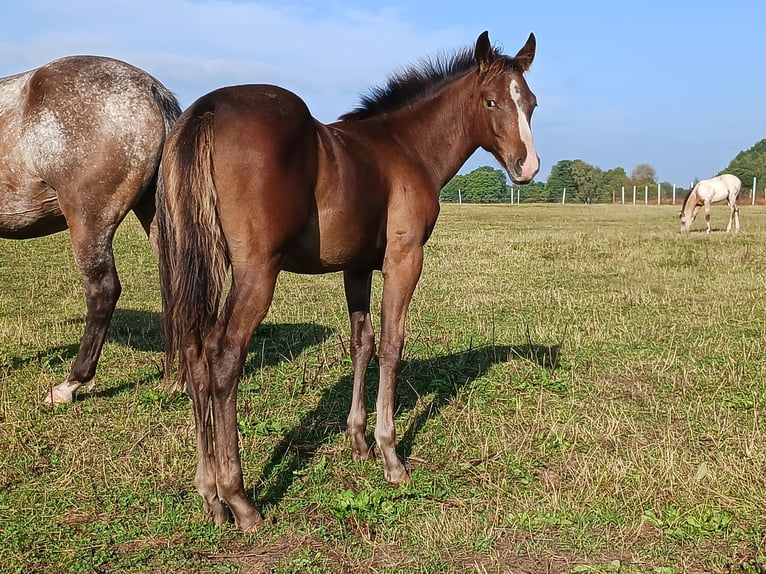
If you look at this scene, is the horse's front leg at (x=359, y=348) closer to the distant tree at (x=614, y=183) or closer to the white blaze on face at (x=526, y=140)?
the white blaze on face at (x=526, y=140)

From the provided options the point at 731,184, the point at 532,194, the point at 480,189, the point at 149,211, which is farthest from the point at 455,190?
the point at 149,211

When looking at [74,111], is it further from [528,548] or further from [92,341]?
[528,548]

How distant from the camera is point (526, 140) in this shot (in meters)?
4.28

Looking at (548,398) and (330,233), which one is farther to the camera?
(548,398)

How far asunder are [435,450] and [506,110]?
2313 millimetres

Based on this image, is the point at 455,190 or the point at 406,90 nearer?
the point at 406,90

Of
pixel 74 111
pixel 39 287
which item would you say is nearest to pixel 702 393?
pixel 74 111

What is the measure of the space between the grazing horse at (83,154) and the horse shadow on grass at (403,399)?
6.55ft

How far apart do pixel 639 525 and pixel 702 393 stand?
8.29 ft

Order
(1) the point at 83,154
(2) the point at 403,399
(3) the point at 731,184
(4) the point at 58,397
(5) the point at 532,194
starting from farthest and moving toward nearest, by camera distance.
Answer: (5) the point at 532,194 < (3) the point at 731,184 < (2) the point at 403,399 < (4) the point at 58,397 < (1) the point at 83,154

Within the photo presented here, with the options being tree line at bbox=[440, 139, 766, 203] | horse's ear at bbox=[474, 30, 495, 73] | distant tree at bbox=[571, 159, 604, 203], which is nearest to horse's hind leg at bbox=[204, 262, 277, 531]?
horse's ear at bbox=[474, 30, 495, 73]

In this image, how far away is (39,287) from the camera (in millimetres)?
10547

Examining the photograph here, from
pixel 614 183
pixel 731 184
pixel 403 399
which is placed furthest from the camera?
pixel 614 183

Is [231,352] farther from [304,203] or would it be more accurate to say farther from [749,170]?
[749,170]
